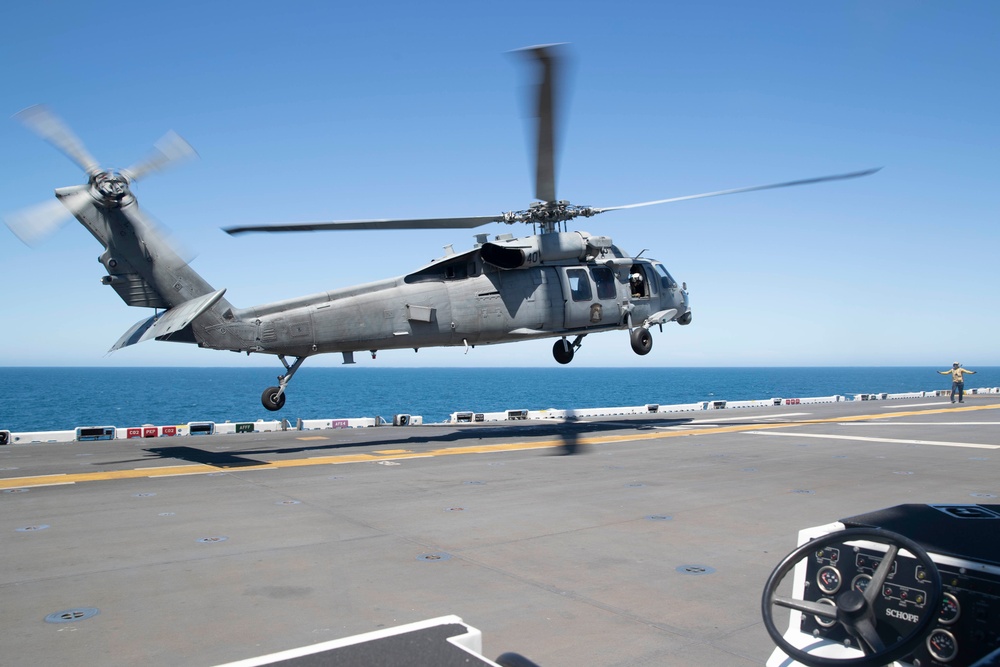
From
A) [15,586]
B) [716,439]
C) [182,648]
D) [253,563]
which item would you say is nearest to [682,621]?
[182,648]

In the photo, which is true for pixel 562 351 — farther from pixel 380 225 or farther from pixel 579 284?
pixel 380 225

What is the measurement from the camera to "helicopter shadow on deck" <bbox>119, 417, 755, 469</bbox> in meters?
17.0

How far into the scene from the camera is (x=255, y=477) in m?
14.2

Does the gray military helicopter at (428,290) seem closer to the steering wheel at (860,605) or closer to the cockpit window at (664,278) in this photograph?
the cockpit window at (664,278)

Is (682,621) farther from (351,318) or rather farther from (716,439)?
(716,439)

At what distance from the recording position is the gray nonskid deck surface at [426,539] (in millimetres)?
6043

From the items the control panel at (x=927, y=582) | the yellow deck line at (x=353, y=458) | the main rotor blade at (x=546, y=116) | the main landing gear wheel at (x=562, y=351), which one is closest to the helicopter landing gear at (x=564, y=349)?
the main landing gear wheel at (x=562, y=351)

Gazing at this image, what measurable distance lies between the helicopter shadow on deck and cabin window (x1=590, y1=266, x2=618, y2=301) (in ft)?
15.1

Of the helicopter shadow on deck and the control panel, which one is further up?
the control panel

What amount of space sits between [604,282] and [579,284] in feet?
3.38

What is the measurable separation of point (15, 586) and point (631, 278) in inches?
773

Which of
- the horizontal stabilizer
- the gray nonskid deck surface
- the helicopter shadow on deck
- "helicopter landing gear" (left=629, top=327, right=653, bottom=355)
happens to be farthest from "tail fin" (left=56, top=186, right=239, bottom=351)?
"helicopter landing gear" (left=629, top=327, right=653, bottom=355)

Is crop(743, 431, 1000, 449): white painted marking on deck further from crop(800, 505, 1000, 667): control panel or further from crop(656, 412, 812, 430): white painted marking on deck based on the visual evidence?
crop(800, 505, 1000, 667): control panel

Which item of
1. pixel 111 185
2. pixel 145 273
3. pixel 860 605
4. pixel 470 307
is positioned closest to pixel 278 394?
pixel 145 273
